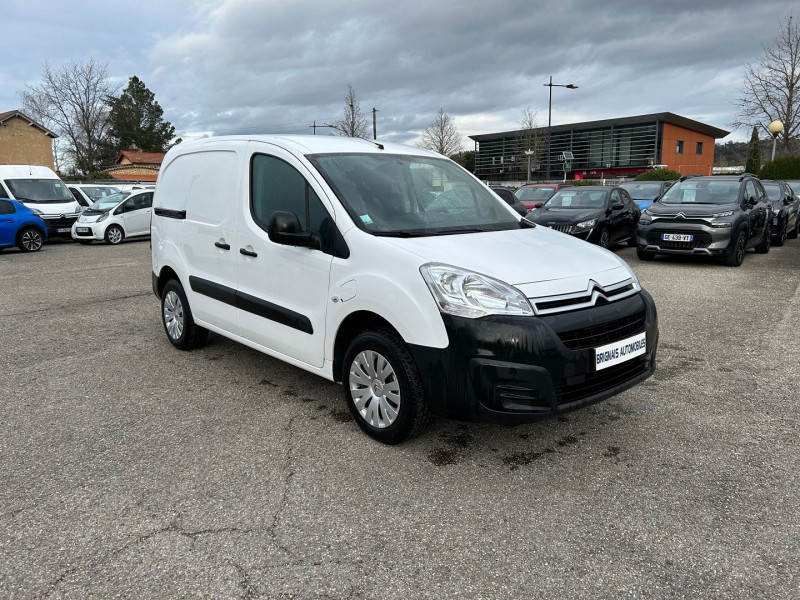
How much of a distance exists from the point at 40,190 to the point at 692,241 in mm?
18479

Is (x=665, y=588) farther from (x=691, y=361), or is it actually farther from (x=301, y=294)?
(x=691, y=361)

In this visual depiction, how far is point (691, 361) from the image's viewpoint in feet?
17.4

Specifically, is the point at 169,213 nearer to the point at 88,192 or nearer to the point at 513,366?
the point at 513,366

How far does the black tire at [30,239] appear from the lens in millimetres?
15453

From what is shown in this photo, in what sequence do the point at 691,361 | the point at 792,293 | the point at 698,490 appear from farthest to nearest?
the point at 792,293
the point at 691,361
the point at 698,490

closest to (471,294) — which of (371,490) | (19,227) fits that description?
(371,490)

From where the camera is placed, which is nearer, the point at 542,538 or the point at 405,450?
the point at 542,538

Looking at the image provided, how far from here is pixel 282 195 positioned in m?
4.20

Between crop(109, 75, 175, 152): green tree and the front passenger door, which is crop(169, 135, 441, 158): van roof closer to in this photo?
the front passenger door

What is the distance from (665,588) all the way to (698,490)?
896mm

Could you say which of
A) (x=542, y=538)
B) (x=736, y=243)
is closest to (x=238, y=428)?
(x=542, y=538)

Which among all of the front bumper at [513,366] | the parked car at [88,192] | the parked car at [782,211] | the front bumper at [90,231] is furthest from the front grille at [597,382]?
the parked car at [88,192]

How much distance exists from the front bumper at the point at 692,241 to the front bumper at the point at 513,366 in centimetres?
850

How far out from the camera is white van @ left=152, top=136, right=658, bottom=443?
3.14 metres
